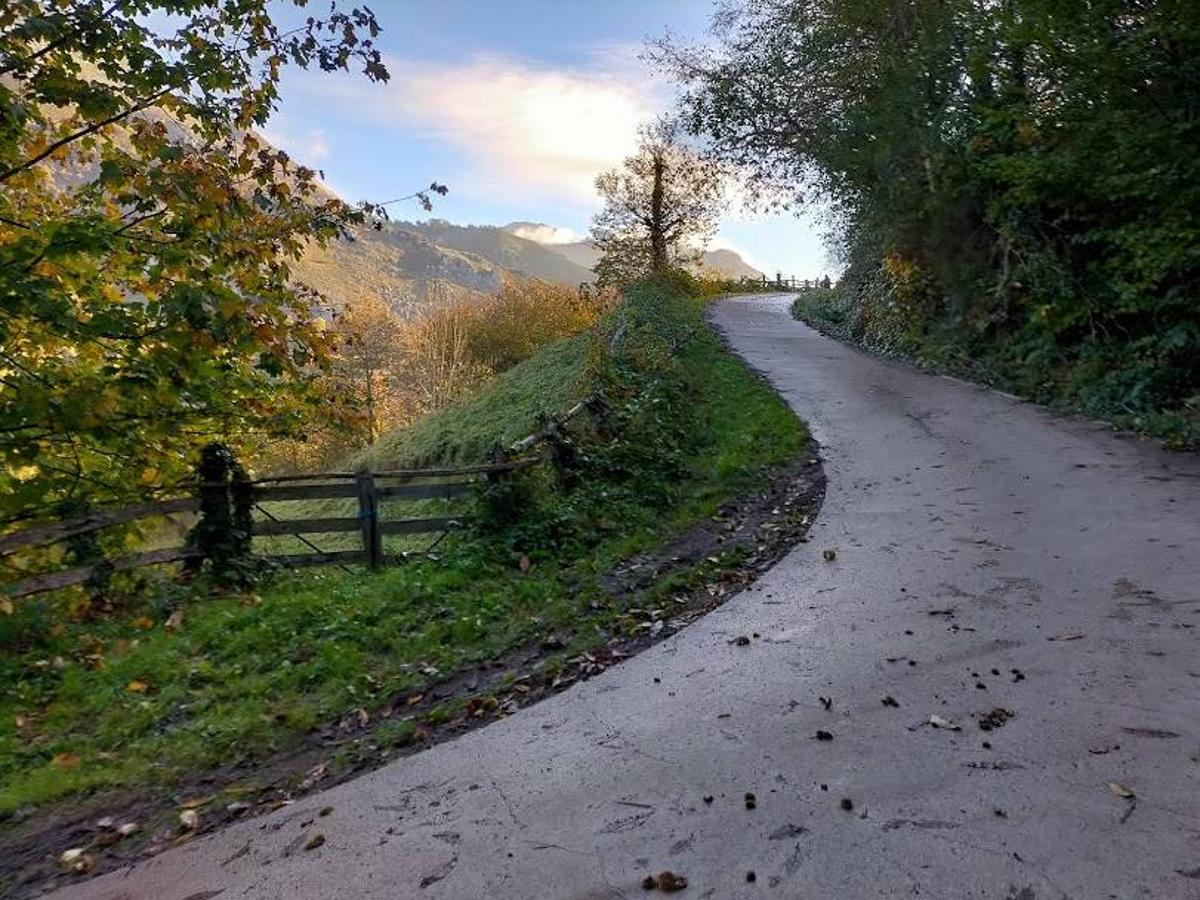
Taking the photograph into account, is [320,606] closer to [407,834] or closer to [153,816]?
[153,816]

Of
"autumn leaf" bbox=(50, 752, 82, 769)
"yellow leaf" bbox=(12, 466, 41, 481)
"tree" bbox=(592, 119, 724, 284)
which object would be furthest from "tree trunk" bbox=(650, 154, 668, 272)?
"autumn leaf" bbox=(50, 752, 82, 769)

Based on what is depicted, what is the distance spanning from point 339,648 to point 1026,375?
12826 millimetres

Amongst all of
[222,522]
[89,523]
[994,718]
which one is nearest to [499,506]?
[222,522]

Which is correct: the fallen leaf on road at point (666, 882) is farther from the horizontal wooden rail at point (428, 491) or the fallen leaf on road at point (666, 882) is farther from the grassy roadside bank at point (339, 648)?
the horizontal wooden rail at point (428, 491)

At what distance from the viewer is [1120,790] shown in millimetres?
3650

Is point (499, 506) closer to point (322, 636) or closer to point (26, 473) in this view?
point (322, 636)

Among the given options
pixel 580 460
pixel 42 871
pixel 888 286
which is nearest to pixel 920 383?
pixel 888 286

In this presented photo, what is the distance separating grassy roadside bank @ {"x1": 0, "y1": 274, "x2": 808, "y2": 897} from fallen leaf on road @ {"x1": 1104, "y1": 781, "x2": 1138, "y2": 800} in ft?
11.2

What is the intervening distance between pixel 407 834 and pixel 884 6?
2139 cm

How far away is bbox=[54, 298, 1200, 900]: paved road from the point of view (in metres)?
3.40

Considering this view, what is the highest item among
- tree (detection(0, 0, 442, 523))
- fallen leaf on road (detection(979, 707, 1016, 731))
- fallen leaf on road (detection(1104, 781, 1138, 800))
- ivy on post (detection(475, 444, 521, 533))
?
tree (detection(0, 0, 442, 523))

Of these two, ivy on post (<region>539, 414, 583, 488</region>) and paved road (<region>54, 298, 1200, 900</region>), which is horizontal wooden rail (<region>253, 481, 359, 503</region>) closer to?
ivy on post (<region>539, 414, 583, 488</region>)

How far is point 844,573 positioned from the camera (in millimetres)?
7086

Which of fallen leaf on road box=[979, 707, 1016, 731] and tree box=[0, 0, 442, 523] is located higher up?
tree box=[0, 0, 442, 523]
